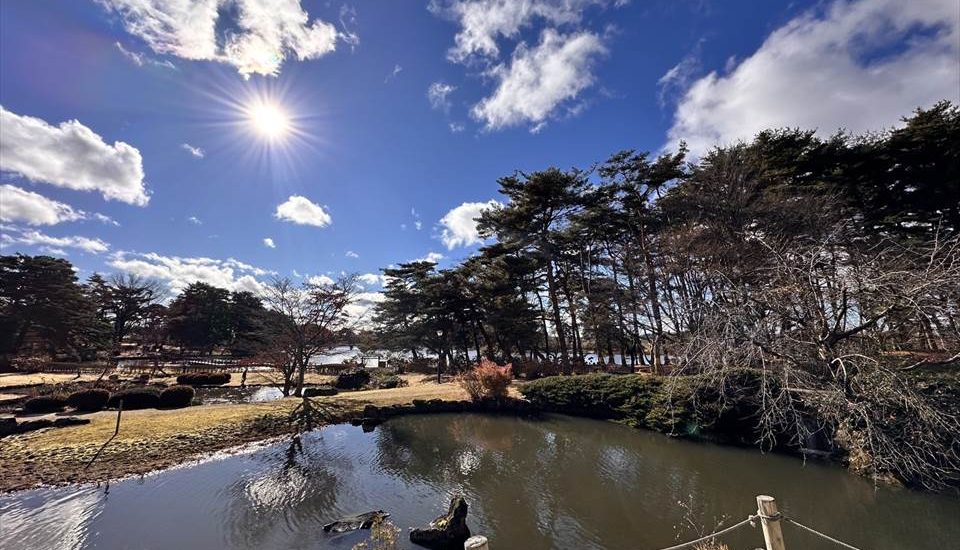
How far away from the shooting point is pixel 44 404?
15828mm

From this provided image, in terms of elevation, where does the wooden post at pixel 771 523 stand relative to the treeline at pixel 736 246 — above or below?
below

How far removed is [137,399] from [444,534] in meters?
18.2

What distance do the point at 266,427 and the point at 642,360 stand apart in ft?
91.1

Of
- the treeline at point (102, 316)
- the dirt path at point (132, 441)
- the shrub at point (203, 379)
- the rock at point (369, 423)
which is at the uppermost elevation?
the treeline at point (102, 316)

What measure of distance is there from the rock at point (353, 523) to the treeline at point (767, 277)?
730 cm

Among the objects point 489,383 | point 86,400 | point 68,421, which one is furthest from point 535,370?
point 86,400

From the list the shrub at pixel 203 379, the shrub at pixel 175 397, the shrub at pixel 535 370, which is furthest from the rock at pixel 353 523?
the shrub at pixel 203 379

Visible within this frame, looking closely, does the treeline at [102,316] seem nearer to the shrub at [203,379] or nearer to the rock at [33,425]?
the shrub at [203,379]

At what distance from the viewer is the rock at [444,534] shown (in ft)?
23.0

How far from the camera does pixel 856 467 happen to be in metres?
9.74

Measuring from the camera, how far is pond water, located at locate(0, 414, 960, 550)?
7102mm

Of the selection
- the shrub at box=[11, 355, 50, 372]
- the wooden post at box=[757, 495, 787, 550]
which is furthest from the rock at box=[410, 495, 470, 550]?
the shrub at box=[11, 355, 50, 372]

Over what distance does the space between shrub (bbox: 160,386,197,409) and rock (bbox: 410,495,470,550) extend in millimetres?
16842

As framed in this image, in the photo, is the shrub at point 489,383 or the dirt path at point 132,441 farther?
the shrub at point 489,383
